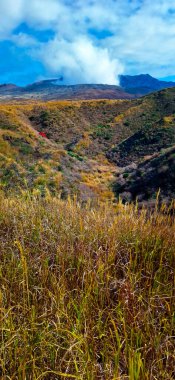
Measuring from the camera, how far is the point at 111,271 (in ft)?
9.73

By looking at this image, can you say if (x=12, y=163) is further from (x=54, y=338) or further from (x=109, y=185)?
(x=54, y=338)

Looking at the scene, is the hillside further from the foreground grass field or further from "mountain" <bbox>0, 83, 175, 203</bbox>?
"mountain" <bbox>0, 83, 175, 203</bbox>

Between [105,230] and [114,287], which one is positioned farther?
[105,230]

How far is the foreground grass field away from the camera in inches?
78.7

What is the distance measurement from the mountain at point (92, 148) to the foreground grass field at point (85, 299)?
1.65 meters

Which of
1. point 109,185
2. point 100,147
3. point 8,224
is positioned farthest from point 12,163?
point 100,147

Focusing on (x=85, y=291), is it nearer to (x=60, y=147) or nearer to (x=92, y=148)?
(x=60, y=147)

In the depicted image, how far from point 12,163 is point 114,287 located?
20.7 metres

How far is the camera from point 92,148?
1709 inches

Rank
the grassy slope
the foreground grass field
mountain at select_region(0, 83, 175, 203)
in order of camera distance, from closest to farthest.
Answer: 1. the foreground grass field
2. the grassy slope
3. mountain at select_region(0, 83, 175, 203)

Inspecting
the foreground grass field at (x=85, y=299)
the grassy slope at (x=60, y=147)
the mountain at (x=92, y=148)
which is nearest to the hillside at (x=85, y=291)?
the foreground grass field at (x=85, y=299)

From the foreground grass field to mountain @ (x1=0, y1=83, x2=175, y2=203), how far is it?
5.43ft

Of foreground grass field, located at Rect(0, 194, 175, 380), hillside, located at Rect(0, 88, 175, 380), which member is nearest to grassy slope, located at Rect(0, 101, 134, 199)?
hillside, located at Rect(0, 88, 175, 380)

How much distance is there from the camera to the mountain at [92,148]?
876 inches
